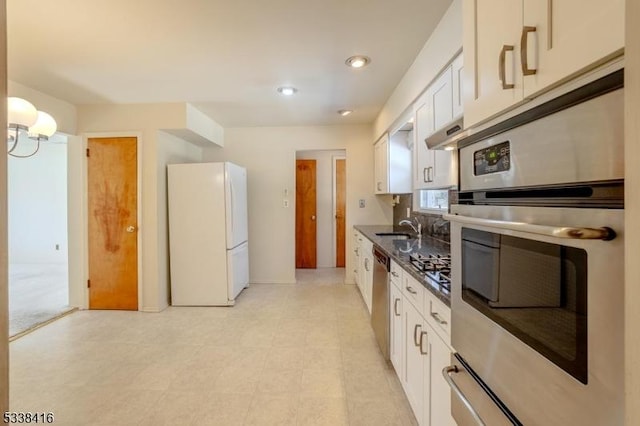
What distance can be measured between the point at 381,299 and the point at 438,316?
1141 mm

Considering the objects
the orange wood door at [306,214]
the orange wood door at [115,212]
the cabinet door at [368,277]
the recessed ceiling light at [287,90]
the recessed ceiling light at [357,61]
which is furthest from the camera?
the orange wood door at [306,214]

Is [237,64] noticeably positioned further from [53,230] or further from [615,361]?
[53,230]

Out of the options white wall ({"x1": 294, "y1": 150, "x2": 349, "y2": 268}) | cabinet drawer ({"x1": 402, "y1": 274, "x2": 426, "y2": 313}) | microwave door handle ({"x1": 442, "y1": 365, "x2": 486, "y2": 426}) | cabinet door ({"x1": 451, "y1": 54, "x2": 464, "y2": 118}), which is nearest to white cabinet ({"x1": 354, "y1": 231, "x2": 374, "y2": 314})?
cabinet drawer ({"x1": 402, "y1": 274, "x2": 426, "y2": 313})

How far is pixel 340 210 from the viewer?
6117mm

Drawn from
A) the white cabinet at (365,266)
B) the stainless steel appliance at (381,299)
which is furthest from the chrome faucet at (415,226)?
the stainless steel appliance at (381,299)

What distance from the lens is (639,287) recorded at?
1.43ft

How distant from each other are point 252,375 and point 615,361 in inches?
89.0

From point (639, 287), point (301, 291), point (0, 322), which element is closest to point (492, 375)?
point (639, 287)

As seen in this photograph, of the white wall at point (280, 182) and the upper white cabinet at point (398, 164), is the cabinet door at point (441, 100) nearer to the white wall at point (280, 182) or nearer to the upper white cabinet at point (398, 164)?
the upper white cabinet at point (398, 164)

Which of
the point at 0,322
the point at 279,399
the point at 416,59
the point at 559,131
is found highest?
the point at 416,59

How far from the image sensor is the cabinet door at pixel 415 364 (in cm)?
157

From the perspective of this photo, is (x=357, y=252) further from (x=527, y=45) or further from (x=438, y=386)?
(x=527, y=45)

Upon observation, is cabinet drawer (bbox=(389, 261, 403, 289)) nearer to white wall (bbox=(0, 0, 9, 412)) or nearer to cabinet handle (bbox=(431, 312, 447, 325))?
cabinet handle (bbox=(431, 312, 447, 325))

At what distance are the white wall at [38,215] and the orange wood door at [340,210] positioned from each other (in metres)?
5.40
